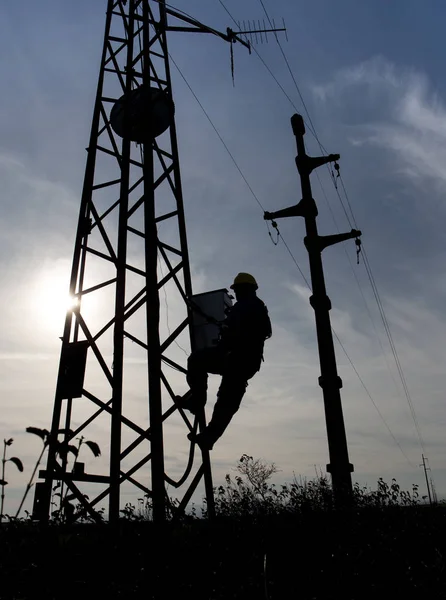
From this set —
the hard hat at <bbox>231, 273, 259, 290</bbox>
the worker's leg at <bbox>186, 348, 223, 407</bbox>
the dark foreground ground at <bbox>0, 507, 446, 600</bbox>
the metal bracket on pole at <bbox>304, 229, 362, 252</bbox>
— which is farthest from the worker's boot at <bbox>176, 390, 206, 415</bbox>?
the metal bracket on pole at <bbox>304, 229, 362, 252</bbox>

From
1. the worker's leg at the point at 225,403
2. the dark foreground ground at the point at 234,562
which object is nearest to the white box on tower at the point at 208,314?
the worker's leg at the point at 225,403

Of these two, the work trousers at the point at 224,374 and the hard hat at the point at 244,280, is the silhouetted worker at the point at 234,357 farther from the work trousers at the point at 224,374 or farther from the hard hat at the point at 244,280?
the hard hat at the point at 244,280

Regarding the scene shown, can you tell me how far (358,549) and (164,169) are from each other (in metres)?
6.83

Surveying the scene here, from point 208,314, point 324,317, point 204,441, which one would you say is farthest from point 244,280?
point 324,317

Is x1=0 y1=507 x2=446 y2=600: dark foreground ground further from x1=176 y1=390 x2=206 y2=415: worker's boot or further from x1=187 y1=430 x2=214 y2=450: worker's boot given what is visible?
x1=176 y1=390 x2=206 y2=415: worker's boot

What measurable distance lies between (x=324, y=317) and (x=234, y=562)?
6.65 metres

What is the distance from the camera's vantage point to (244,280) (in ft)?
24.9

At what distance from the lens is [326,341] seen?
1034 cm

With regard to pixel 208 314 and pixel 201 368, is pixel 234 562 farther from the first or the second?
pixel 208 314

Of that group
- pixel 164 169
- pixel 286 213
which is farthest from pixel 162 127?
pixel 286 213

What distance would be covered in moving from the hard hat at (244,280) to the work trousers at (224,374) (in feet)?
3.16

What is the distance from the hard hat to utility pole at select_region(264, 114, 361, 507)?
10.6 feet

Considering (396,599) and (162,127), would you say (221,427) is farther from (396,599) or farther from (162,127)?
(162,127)

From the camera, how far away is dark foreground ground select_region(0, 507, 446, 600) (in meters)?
3.61
